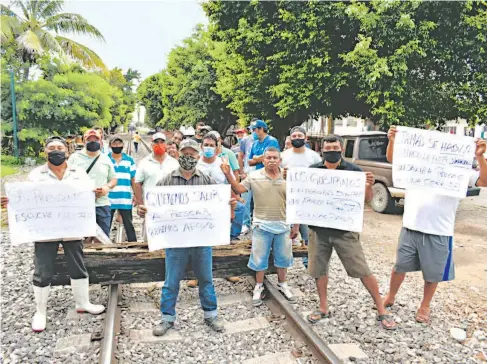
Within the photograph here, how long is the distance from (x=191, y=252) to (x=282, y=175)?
141cm

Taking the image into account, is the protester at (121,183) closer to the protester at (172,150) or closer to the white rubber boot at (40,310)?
the protester at (172,150)

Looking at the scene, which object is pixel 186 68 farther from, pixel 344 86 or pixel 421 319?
pixel 421 319

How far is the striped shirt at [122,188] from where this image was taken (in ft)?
21.2

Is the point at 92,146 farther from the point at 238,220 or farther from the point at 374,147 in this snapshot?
the point at 374,147

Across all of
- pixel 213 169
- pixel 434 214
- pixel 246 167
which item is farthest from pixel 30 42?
pixel 434 214

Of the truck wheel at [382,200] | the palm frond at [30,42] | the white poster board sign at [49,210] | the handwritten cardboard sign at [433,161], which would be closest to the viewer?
the white poster board sign at [49,210]

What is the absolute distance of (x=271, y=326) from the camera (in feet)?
15.1

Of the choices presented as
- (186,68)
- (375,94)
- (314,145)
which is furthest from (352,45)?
(186,68)

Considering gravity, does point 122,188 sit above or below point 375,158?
below

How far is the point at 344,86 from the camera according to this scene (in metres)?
12.6

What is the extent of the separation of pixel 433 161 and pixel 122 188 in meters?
4.41

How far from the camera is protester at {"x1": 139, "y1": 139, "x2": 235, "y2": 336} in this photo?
432cm

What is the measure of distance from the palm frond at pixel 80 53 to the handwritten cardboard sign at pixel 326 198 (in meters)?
24.1

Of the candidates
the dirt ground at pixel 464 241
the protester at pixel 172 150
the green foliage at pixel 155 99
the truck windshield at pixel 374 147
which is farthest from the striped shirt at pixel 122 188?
the green foliage at pixel 155 99
